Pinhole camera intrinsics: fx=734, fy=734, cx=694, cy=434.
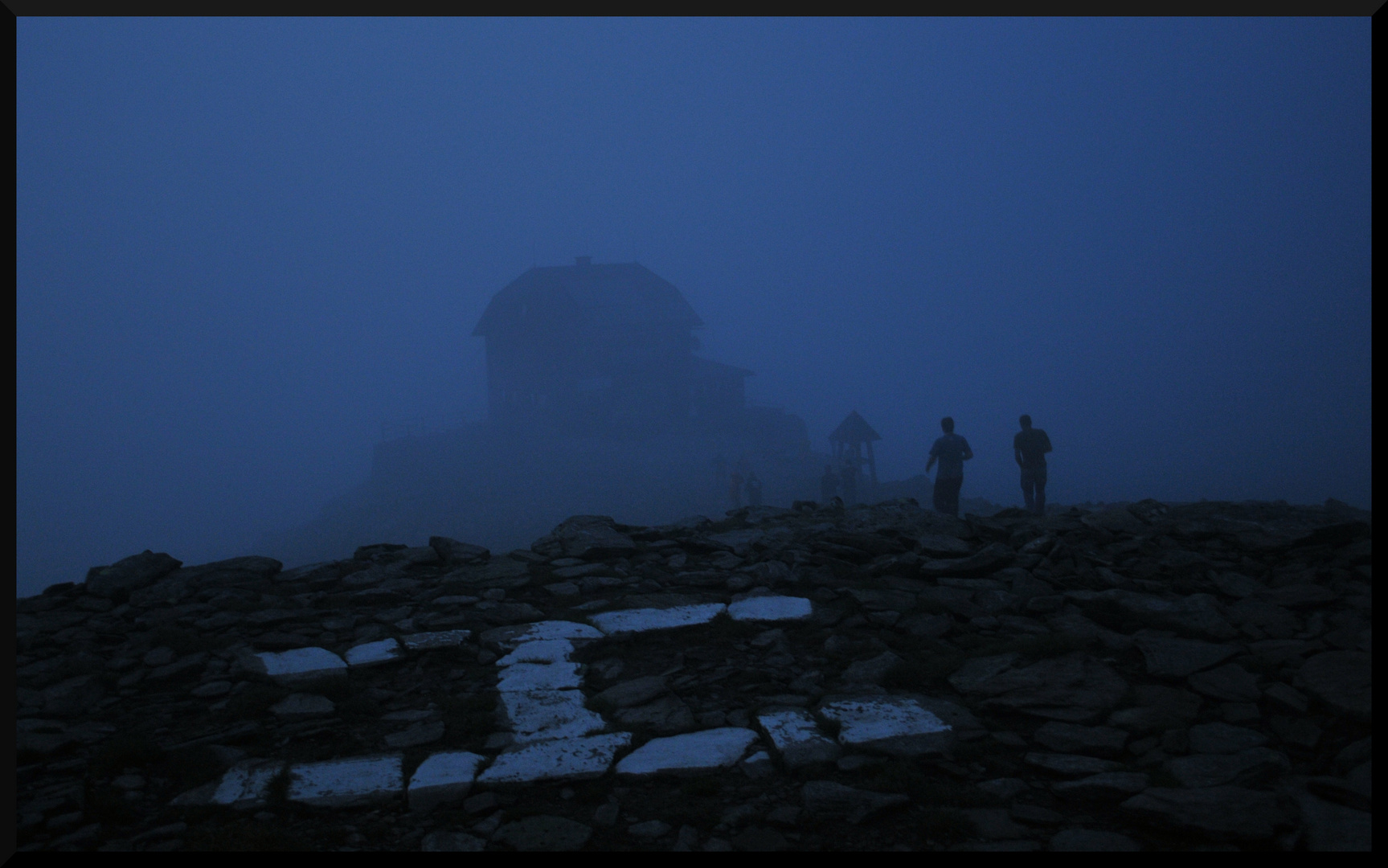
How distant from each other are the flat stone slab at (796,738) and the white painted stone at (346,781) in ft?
6.09

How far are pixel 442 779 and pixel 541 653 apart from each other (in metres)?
1.60

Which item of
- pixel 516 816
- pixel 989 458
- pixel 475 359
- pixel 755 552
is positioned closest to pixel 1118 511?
pixel 755 552

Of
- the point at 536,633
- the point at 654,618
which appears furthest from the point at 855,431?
the point at 536,633

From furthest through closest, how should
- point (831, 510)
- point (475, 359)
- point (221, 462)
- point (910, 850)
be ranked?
point (475, 359) → point (221, 462) → point (831, 510) → point (910, 850)

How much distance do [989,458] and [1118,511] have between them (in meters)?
58.1

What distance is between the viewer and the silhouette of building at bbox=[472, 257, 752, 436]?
1631 inches

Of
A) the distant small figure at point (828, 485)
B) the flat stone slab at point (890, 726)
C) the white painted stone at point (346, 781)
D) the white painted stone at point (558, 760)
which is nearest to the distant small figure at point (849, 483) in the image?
the distant small figure at point (828, 485)

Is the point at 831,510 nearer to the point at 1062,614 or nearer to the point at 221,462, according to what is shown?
the point at 1062,614

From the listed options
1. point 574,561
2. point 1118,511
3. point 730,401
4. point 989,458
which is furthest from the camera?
point 989,458

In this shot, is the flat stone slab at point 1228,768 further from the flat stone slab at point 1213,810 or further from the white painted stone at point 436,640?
the white painted stone at point 436,640

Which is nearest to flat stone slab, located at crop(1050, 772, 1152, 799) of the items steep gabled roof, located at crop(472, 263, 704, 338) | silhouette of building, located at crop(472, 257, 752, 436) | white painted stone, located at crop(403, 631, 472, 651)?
white painted stone, located at crop(403, 631, 472, 651)

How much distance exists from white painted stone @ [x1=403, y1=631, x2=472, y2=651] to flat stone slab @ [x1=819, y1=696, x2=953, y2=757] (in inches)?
108

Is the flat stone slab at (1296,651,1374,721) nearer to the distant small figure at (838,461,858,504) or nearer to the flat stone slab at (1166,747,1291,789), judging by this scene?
the flat stone slab at (1166,747,1291,789)

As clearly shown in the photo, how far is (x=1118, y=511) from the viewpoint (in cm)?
812
